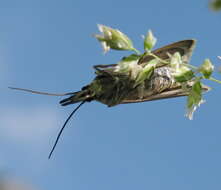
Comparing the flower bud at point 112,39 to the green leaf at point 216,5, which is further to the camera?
the flower bud at point 112,39

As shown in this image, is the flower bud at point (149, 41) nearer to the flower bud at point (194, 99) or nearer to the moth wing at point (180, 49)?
the moth wing at point (180, 49)

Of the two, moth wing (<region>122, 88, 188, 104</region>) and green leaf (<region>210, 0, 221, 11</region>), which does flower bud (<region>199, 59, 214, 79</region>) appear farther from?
green leaf (<region>210, 0, 221, 11</region>)

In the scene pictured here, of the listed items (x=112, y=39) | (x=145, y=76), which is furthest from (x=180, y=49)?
(x=112, y=39)

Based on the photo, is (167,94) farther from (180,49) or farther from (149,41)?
(149,41)

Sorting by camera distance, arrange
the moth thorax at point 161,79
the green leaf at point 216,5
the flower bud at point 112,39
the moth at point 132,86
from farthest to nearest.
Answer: the moth thorax at point 161,79, the moth at point 132,86, the flower bud at point 112,39, the green leaf at point 216,5

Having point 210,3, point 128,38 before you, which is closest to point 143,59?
point 128,38

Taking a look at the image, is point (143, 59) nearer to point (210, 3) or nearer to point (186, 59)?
point (186, 59)

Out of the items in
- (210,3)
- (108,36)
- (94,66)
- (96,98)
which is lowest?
(96,98)

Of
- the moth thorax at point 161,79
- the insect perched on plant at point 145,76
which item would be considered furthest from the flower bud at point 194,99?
the moth thorax at point 161,79
